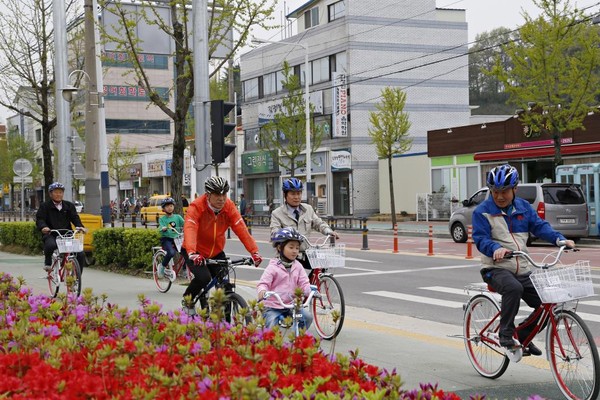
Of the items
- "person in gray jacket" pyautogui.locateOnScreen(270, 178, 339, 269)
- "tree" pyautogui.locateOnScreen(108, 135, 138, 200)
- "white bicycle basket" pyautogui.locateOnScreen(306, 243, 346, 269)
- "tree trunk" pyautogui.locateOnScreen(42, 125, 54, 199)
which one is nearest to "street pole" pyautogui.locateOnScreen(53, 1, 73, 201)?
"tree trunk" pyautogui.locateOnScreen(42, 125, 54, 199)

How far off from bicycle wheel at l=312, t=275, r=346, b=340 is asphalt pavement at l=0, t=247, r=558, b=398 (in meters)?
0.19

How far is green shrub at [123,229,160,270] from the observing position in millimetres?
15508

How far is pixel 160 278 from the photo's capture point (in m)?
13.8

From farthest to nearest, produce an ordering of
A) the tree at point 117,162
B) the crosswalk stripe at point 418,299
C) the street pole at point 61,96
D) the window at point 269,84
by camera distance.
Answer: the tree at point 117,162 < the window at point 269,84 < the street pole at point 61,96 < the crosswalk stripe at point 418,299

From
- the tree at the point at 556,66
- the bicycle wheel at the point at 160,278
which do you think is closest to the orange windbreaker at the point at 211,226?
the bicycle wheel at the point at 160,278

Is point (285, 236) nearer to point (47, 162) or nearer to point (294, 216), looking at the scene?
point (294, 216)

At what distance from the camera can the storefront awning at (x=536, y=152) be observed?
31656mm

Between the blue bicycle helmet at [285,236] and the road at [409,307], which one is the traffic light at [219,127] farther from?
the blue bicycle helmet at [285,236]

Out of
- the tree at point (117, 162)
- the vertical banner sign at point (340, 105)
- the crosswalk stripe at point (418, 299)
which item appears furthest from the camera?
the tree at point (117, 162)

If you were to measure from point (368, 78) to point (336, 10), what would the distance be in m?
5.61

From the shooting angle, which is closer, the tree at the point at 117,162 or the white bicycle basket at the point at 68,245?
the white bicycle basket at the point at 68,245

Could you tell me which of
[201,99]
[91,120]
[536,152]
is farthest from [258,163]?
[201,99]

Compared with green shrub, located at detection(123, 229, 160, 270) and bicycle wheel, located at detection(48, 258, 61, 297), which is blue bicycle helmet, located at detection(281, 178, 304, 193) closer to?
bicycle wheel, located at detection(48, 258, 61, 297)

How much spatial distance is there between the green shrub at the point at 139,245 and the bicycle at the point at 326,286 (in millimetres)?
6982
